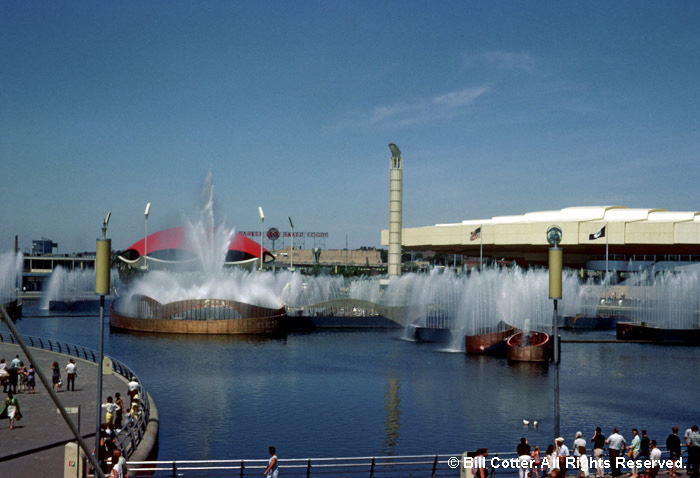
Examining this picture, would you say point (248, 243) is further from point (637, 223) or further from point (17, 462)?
point (17, 462)

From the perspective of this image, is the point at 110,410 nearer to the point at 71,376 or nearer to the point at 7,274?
the point at 71,376

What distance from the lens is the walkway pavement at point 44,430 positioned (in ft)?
49.7

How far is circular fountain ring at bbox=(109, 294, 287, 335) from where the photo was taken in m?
48.8

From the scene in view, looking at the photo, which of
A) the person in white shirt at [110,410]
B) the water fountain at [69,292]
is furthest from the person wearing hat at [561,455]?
the water fountain at [69,292]

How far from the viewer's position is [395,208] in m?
93.3

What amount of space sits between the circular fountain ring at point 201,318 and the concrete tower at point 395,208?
4251 centimetres

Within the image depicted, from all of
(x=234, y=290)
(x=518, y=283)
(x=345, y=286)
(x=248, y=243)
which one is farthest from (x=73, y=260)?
(x=518, y=283)

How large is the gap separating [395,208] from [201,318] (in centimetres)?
4658

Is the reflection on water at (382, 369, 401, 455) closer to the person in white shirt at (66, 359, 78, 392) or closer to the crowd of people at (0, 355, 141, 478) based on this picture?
the crowd of people at (0, 355, 141, 478)

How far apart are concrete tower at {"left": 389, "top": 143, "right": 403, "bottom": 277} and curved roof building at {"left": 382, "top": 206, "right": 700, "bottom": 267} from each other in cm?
1078

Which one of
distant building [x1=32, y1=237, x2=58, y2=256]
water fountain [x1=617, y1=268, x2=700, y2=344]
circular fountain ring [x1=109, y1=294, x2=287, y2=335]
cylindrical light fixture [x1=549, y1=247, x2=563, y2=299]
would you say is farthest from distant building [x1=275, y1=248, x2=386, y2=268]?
cylindrical light fixture [x1=549, y1=247, x2=563, y2=299]

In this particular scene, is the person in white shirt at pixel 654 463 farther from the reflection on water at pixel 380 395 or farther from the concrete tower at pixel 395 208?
the concrete tower at pixel 395 208

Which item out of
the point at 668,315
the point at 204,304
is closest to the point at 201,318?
the point at 204,304

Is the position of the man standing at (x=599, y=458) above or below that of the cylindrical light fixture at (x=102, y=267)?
below
